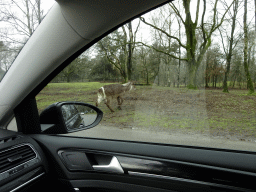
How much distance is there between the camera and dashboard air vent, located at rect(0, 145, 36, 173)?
5.03ft

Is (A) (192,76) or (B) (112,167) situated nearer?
(B) (112,167)

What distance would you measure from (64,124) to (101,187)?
2.28ft

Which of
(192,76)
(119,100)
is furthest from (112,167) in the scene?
(192,76)

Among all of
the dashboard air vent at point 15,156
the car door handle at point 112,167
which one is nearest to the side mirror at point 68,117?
the dashboard air vent at point 15,156

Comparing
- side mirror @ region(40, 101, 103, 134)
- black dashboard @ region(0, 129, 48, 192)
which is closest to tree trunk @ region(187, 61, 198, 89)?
side mirror @ region(40, 101, 103, 134)

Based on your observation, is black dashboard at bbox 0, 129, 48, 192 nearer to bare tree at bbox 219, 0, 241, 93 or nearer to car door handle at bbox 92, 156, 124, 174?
car door handle at bbox 92, 156, 124, 174

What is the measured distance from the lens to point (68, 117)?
216 cm

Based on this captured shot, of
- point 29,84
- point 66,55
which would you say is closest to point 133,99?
point 66,55

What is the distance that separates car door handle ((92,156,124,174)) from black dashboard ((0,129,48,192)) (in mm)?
480

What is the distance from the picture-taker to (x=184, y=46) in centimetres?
226

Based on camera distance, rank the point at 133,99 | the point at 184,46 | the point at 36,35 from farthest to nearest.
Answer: the point at 133,99 < the point at 184,46 < the point at 36,35

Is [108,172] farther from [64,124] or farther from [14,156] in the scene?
[14,156]

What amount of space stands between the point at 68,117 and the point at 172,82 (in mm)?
1187

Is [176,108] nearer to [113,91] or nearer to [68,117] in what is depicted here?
[113,91]
